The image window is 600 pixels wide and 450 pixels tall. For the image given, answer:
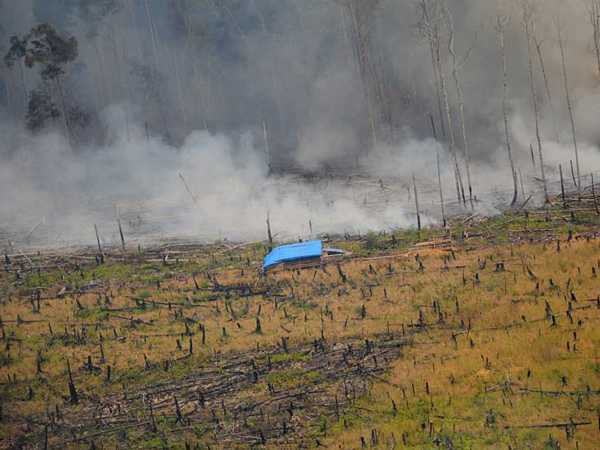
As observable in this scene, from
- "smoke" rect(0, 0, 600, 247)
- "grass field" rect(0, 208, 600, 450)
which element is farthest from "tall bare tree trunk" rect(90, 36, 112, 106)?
"grass field" rect(0, 208, 600, 450)

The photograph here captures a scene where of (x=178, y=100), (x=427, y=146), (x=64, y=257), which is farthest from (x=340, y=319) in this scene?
(x=178, y=100)

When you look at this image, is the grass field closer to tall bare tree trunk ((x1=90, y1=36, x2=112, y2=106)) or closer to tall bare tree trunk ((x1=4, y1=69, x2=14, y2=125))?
tall bare tree trunk ((x1=90, y1=36, x2=112, y2=106))

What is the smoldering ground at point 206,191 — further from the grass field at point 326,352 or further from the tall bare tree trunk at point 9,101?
the tall bare tree trunk at point 9,101

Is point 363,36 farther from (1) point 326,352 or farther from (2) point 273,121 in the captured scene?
(1) point 326,352

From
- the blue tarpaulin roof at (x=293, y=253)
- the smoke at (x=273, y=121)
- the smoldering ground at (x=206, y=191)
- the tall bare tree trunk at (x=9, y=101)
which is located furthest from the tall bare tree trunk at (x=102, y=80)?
the blue tarpaulin roof at (x=293, y=253)

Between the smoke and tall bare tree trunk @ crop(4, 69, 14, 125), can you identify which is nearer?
the smoke

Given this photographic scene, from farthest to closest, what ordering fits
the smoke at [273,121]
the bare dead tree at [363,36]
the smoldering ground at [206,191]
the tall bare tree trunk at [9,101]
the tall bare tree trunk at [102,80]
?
the tall bare tree trunk at [102,80]
the tall bare tree trunk at [9,101]
the bare dead tree at [363,36]
the smoke at [273,121]
the smoldering ground at [206,191]
